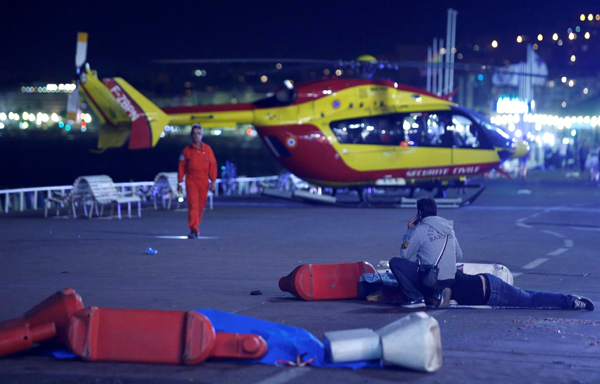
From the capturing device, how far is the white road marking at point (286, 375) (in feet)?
17.2

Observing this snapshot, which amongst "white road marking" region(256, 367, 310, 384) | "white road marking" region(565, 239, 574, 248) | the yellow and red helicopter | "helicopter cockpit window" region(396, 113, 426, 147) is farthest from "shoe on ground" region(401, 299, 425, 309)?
"helicopter cockpit window" region(396, 113, 426, 147)

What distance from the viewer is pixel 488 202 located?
2448cm

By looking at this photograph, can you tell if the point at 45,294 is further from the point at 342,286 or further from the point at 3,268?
the point at 342,286

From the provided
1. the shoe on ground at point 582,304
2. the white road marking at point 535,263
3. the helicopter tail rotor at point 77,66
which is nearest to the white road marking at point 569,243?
the white road marking at point 535,263

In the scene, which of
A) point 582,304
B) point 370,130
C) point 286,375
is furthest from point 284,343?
point 370,130

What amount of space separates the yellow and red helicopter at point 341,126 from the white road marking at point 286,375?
1678cm

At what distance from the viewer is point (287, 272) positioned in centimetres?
1034

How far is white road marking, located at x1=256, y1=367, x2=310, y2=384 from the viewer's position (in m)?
5.23

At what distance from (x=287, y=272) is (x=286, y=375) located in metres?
4.96

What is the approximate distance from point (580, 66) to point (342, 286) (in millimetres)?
151263

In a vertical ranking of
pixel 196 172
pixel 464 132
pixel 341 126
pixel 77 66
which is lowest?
pixel 196 172

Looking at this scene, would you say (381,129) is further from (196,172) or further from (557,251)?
(557,251)

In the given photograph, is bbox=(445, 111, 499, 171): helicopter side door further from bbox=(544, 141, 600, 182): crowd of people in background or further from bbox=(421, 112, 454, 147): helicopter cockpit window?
bbox=(544, 141, 600, 182): crowd of people in background

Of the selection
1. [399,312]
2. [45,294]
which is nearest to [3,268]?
[45,294]
